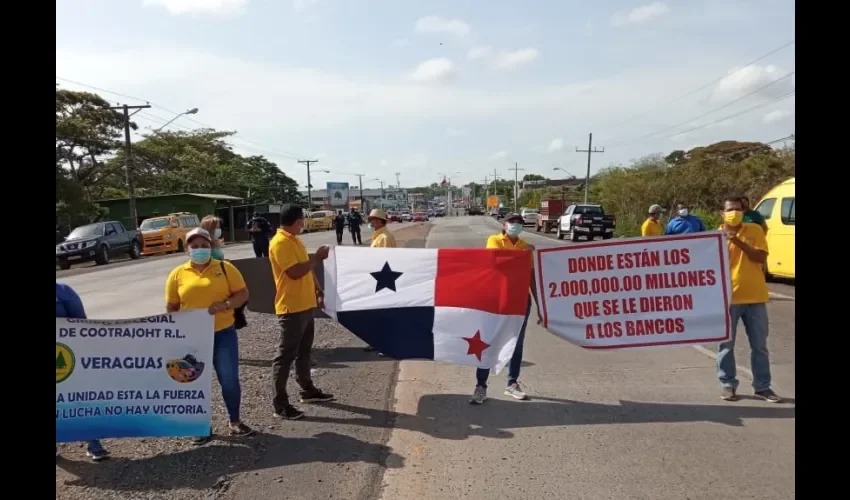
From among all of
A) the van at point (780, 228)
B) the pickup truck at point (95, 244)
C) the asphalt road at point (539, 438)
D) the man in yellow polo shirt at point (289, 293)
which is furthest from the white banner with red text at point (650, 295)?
the pickup truck at point (95, 244)

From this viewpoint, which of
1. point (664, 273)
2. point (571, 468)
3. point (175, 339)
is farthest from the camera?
point (664, 273)

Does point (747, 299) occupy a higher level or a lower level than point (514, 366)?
higher

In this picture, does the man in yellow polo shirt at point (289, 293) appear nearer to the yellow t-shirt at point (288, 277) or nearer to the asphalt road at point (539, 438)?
the yellow t-shirt at point (288, 277)

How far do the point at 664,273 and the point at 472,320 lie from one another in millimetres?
1816

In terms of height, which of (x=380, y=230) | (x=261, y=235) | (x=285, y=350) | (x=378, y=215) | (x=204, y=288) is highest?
(x=378, y=215)

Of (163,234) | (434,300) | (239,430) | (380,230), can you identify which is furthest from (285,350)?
(163,234)

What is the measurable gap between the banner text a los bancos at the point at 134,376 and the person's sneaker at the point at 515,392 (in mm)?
2764

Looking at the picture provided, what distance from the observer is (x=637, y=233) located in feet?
107

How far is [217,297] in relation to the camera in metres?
4.98

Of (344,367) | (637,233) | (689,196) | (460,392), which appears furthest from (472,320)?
(689,196)

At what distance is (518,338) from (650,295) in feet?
4.16

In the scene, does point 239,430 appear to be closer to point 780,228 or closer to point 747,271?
point 747,271

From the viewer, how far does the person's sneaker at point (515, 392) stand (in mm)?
5902
